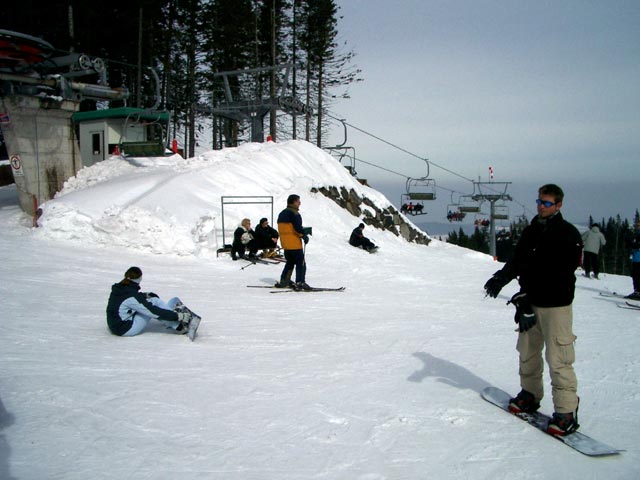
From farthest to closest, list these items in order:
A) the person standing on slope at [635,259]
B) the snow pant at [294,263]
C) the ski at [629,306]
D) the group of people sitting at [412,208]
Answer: the group of people sitting at [412,208] → the person standing on slope at [635,259] → the ski at [629,306] → the snow pant at [294,263]

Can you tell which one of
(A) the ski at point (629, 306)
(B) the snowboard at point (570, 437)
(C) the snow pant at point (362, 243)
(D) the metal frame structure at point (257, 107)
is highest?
(D) the metal frame structure at point (257, 107)

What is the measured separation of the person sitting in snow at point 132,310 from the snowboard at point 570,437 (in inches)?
145

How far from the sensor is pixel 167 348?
18.4 ft

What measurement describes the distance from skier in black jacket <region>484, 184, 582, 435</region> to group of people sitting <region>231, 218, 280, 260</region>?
9.85 meters

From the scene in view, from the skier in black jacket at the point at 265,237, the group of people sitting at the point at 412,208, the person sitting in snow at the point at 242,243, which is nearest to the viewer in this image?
the person sitting in snow at the point at 242,243

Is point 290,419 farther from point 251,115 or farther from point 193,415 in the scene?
point 251,115

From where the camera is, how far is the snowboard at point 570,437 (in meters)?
3.41

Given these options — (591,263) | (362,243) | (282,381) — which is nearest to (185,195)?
(362,243)

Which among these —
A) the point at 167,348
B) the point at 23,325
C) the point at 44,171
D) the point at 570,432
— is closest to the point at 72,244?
the point at 44,171

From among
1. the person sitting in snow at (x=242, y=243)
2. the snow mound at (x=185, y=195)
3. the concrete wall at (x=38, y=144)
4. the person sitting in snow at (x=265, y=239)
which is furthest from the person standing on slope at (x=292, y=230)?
the concrete wall at (x=38, y=144)

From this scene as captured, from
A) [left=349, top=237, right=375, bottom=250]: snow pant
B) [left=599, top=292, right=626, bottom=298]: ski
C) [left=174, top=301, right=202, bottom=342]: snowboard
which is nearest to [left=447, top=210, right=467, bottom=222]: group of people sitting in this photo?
[left=349, top=237, right=375, bottom=250]: snow pant

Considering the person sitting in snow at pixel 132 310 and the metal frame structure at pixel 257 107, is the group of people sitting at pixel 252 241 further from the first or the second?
the metal frame structure at pixel 257 107

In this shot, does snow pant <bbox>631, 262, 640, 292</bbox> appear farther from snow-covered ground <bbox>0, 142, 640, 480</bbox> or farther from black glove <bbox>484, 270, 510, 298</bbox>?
black glove <bbox>484, 270, 510, 298</bbox>

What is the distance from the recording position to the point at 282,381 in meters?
4.67
